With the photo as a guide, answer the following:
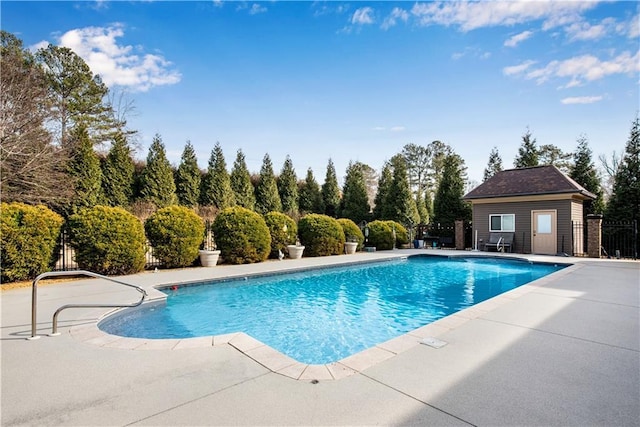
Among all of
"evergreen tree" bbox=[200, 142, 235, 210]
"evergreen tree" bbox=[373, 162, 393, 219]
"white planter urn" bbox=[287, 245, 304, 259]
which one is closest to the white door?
"evergreen tree" bbox=[373, 162, 393, 219]

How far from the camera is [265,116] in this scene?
1566 cm

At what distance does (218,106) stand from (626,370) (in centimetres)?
1472

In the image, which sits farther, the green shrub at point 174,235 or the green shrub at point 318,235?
the green shrub at point 318,235

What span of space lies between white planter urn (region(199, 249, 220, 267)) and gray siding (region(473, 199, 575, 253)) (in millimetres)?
13070

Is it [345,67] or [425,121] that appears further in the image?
[425,121]

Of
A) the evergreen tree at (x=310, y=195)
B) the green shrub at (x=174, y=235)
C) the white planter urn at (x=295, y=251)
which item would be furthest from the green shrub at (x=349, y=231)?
the evergreen tree at (x=310, y=195)

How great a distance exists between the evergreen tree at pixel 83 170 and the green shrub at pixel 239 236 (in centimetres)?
803

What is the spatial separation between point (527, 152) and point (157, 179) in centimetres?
2345

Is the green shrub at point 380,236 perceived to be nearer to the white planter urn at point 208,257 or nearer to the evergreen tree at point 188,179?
the white planter urn at point 208,257

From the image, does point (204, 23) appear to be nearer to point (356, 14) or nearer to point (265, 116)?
point (356, 14)

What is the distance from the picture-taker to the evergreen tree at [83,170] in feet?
47.4

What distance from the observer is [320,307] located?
6.64 metres

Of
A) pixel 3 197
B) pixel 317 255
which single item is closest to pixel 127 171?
pixel 3 197

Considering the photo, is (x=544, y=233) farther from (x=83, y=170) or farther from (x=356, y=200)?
(x=83, y=170)
